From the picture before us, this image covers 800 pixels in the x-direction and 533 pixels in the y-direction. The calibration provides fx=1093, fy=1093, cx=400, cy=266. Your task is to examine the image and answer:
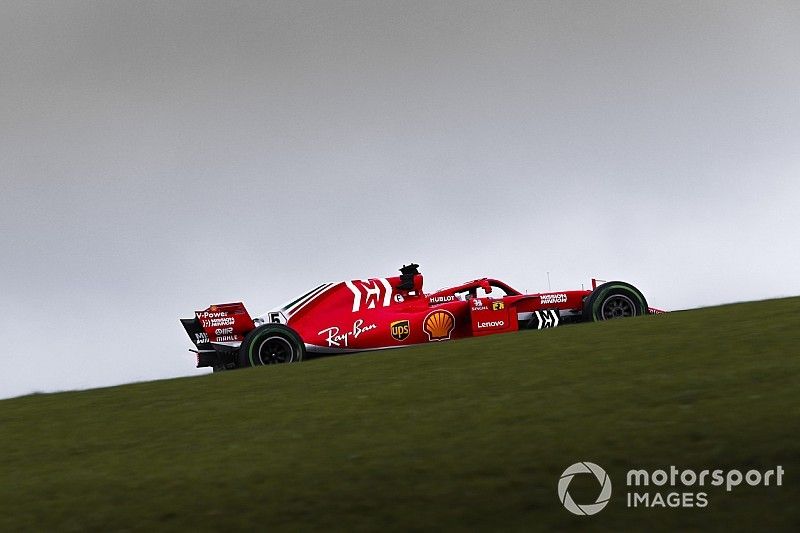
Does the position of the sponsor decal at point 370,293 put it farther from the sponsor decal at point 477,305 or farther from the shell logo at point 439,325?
the sponsor decal at point 477,305

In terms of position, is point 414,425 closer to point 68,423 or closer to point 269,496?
point 269,496

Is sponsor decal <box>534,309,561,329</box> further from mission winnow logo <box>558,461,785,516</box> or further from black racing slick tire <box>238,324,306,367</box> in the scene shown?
mission winnow logo <box>558,461,785,516</box>

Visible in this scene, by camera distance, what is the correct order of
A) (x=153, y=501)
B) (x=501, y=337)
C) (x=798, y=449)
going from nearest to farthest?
(x=798, y=449) → (x=153, y=501) → (x=501, y=337)

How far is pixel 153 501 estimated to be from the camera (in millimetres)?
7938

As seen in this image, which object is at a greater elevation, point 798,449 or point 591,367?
point 591,367

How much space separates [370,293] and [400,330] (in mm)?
1061

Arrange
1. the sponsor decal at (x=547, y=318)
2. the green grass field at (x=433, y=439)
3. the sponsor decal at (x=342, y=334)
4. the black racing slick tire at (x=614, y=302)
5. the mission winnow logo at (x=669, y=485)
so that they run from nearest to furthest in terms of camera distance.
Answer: the mission winnow logo at (x=669, y=485) → the green grass field at (x=433, y=439) → the sponsor decal at (x=342, y=334) → the black racing slick tire at (x=614, y=302) → the sponsor decal at (x=547, y=318)

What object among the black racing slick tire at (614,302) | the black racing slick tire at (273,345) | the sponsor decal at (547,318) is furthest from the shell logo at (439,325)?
the black racing slick tire at (273,345)

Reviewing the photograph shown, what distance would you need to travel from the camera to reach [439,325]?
62.5ft

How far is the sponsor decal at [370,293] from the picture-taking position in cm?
1933

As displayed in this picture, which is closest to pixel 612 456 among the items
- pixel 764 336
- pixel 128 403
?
pixel 764 336

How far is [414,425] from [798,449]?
3192 mm

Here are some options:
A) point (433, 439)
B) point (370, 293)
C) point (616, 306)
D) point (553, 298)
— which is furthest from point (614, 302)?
point (433, 439)

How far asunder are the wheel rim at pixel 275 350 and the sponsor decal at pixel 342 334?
1.15m
